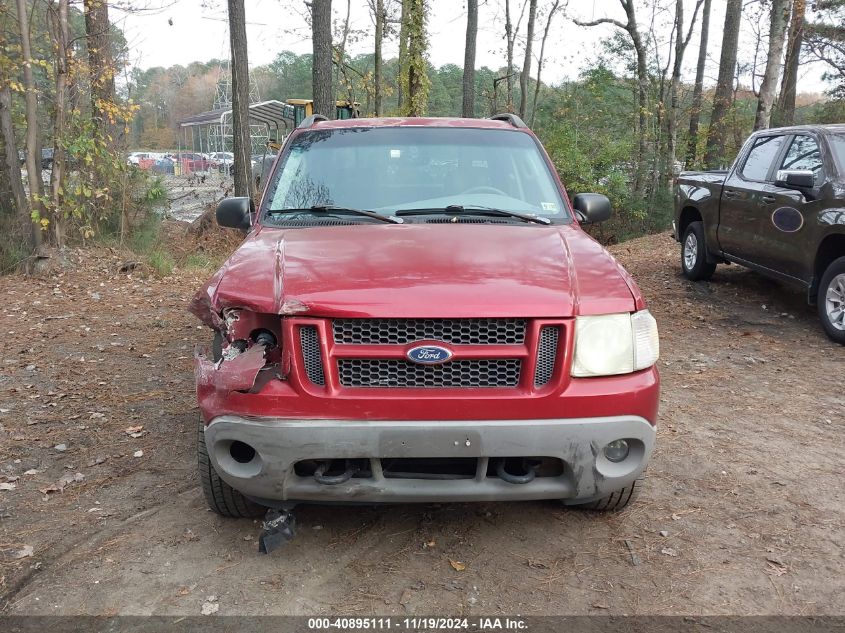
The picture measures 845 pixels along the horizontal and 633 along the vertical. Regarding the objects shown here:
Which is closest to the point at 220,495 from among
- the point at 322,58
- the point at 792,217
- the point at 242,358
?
the point at 242,358

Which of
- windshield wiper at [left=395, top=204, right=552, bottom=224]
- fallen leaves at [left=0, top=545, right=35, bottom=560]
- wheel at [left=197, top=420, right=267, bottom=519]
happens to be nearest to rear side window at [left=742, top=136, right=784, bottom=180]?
windshield wiper at [left=395, top=204, right=552, bottom=224]

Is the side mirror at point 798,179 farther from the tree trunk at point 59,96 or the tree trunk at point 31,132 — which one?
the tree trunk at point 31,132

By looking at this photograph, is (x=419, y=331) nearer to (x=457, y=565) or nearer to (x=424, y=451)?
(x=424, y=451)

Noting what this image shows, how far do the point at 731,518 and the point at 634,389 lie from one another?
116 cm

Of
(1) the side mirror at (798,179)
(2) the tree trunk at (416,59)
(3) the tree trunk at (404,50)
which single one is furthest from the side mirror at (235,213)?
Result: (3) the tree trunk at (404,50)

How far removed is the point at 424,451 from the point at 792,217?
19.0 ft

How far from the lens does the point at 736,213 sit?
8.00 m

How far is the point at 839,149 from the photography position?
6652mm

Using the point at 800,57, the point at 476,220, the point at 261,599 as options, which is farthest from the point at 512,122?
the point at 800,57

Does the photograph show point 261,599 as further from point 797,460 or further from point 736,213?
point 736,213

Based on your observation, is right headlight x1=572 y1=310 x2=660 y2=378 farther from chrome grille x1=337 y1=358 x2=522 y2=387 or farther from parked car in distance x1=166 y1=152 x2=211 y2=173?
parked car in distance x1=166 y1=152 x2=211 y2=173

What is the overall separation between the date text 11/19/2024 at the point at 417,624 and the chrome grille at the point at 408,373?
882 millimetres

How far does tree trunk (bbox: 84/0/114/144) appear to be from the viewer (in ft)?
31.9

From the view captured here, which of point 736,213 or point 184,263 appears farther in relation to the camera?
point 184,263
